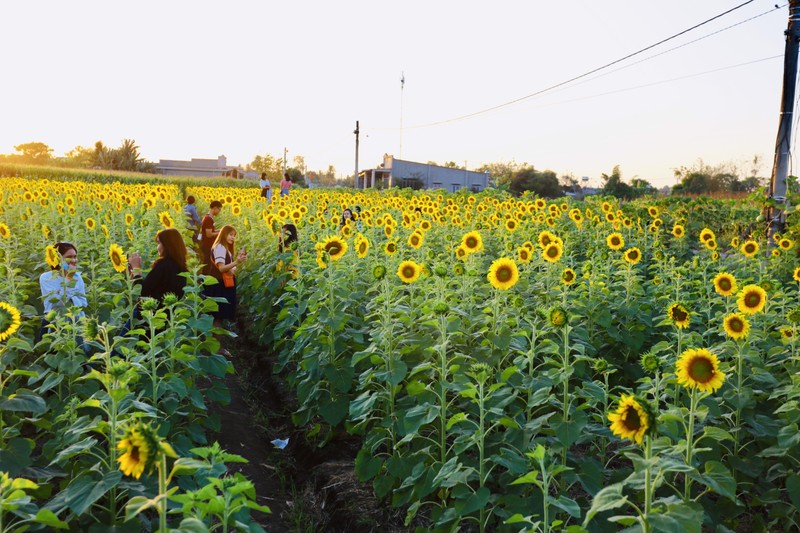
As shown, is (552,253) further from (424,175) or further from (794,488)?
(424,175)

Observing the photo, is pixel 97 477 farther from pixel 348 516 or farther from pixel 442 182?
pixel 442 182

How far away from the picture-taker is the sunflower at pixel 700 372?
2.91 meters

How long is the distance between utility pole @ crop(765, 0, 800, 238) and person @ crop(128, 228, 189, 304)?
8808mm

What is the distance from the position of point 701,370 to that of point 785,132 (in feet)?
31.3

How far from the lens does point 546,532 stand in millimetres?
2703

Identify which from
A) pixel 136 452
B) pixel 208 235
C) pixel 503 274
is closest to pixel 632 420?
pixel 136 452

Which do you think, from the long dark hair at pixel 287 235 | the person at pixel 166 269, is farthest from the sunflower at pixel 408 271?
the long dark hair at pixel 287 235

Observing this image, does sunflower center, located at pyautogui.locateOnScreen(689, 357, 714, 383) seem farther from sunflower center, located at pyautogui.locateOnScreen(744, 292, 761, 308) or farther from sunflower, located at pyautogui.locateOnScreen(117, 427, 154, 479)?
sunflower, located at pyautogui.locateOnScreen(117, 427, 154, 479)

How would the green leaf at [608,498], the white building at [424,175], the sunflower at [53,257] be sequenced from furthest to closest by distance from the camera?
the white building at [424,175] → the sunflower at [53,257] → the green leaf at [608,498]

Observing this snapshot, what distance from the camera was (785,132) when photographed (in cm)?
1073

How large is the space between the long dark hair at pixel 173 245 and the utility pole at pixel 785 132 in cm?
877

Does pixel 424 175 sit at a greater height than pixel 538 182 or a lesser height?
greater

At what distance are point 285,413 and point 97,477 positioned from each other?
3.49 metres

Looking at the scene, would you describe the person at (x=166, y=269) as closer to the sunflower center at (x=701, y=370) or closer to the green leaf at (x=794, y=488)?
the sunflower center at (x=701, y=370)
